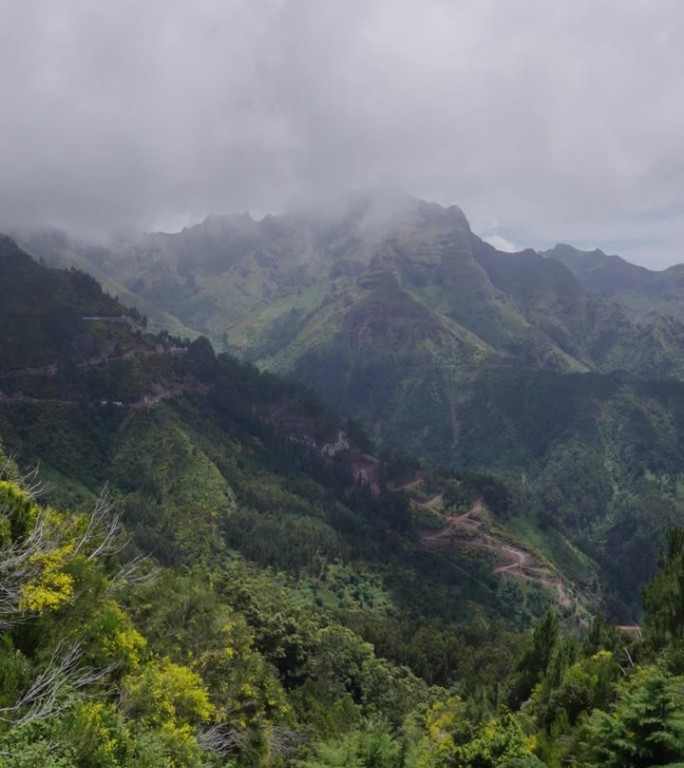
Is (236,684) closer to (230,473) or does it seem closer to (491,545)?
(230,473)

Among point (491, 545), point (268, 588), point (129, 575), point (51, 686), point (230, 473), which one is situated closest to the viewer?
point (51, 686)

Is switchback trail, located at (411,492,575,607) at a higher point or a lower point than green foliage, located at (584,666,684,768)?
lower

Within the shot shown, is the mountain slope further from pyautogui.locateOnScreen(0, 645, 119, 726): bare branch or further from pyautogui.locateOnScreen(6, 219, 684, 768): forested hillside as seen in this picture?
pyautogui.locateOnScreen(0, 645, 119, 726): bare branch

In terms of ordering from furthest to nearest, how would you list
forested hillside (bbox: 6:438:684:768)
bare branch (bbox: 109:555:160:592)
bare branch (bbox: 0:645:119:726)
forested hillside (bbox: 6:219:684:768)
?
1. bare branch (bbox: 109:555:160:592)
2. forested hillside (bbox: 6:219:684:768)
3. forested hillside (bbox: 6:438:684:768)
4. bare branch (bbox: 0:645:119:726)

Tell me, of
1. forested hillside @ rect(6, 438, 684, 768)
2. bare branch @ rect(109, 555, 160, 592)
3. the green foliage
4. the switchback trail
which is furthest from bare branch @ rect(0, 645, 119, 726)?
the switchback trail

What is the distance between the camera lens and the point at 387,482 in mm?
161375

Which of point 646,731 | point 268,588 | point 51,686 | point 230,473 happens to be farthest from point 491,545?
point 51,686

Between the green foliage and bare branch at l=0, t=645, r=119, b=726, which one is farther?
the green foliage

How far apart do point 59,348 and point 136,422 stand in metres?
26.9

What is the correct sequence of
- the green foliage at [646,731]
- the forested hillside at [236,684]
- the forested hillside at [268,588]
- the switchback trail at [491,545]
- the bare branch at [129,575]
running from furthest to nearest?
the switchback trail at [491,545]
the bare branch at [129,575]
the forested hillside at [268,588]
the forested hillside at [236,684]
the green foliage at [646,731]

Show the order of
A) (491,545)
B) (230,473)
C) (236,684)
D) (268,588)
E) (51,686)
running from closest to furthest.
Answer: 1. (51,686)
2. (236,684)
3. (268,588)
4. (230,473)
5. (491,545)

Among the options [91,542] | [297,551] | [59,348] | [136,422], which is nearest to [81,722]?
[91,542]

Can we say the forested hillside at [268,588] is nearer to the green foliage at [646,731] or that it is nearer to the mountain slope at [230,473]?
the green foliage at [646,731]

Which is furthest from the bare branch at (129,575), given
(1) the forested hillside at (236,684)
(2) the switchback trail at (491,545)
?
(2) the switchback trail at (491,545)
